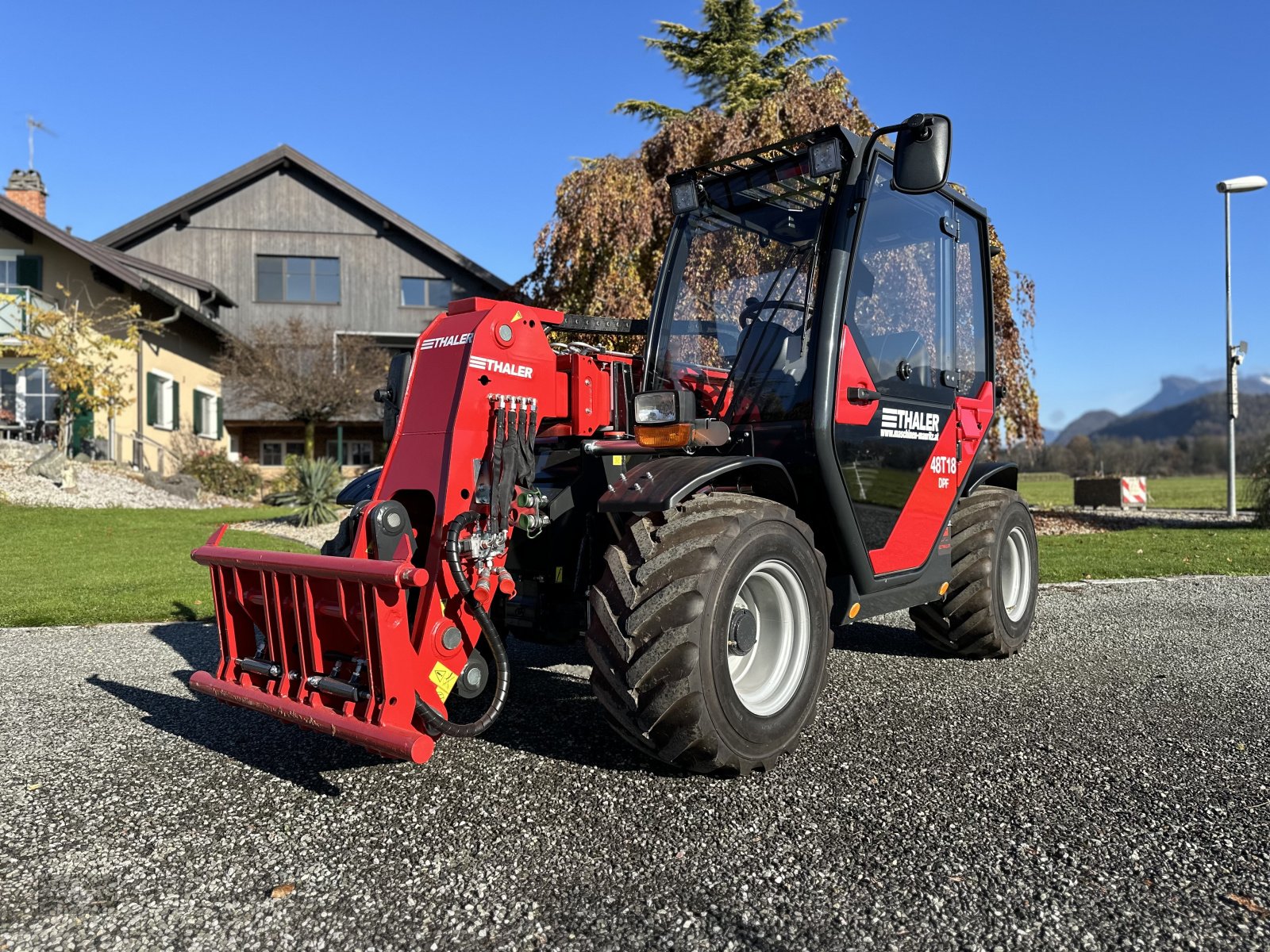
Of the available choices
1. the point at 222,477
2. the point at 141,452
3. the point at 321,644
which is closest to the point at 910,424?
the point at 321,644

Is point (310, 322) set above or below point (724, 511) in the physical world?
above

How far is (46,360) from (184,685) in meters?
16.5

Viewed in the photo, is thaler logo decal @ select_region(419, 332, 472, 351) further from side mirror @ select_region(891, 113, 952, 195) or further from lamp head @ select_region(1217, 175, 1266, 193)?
lamp head @ select_region(1217, 175, 1266, 193)

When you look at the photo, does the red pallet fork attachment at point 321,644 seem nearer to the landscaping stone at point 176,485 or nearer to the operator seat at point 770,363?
the operator seat at point 770,363

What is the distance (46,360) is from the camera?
18.1 m

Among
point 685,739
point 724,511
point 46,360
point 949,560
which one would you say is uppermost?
point 46,360

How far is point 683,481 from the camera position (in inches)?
133

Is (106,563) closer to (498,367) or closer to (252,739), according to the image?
(252,739)

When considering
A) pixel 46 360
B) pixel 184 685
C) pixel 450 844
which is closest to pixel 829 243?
pixel 450 844

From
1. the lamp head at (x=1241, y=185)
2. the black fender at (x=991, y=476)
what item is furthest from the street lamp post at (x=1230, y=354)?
the black fender at (x=991, y=476)

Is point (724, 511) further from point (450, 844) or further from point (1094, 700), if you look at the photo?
point (1094, 700)

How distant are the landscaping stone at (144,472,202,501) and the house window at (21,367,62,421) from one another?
8.63 feet

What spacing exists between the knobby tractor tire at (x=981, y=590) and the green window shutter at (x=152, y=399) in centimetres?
2159

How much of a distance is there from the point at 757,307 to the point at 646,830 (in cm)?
253
